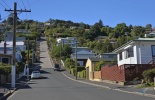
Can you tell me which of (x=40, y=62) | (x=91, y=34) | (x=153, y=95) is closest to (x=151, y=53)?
(x=153, y=95)

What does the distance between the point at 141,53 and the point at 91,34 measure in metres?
125

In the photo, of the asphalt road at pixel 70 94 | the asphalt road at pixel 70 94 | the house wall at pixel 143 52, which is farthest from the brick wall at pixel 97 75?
the asphalt road at pixel 70 94

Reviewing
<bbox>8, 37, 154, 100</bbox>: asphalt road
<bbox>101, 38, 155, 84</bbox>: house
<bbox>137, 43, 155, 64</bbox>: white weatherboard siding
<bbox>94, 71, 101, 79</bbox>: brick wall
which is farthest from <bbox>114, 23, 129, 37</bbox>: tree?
<bbox>8, 37, 154, 100</bbox>: asphalt road

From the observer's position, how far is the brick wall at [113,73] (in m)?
34.0

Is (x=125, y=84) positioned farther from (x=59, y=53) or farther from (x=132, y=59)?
(x=59, y=53)

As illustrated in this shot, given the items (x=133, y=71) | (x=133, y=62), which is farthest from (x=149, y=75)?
(x=133, y=62)

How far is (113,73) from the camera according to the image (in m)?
38.0

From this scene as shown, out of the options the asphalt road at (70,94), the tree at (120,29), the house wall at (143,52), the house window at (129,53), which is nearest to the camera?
the asphalt road at (70,94)

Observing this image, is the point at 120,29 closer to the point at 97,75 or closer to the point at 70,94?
the point at 97,75

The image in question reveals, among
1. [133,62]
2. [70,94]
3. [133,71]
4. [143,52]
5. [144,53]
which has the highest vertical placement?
[143,52]

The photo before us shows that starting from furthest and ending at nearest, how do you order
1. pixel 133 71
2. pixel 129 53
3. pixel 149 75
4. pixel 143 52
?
pixel 129 53 < pixel 143 52 < pixel 133 71 < pixel 149 75

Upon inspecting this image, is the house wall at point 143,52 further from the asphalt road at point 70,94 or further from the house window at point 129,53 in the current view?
the asphalt road at point 70,94

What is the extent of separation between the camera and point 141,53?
1538 inches

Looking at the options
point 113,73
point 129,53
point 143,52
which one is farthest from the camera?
point 129,53
